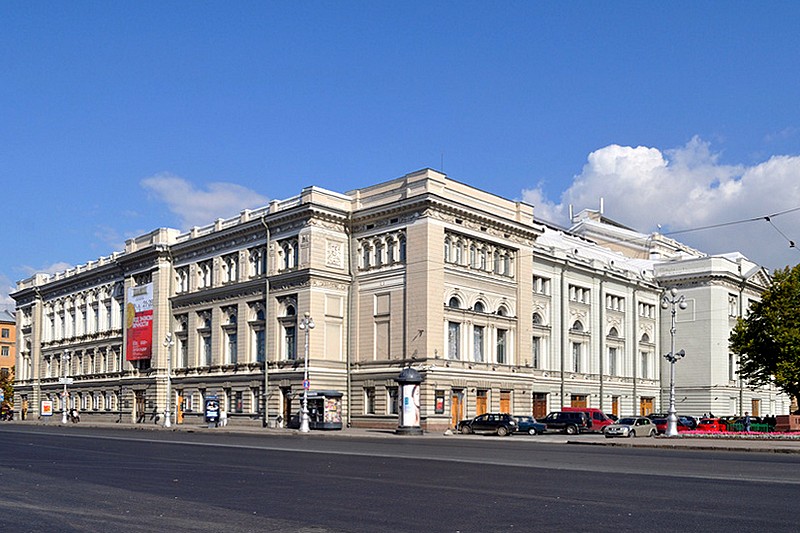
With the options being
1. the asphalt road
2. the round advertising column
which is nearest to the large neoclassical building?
the round advertising column

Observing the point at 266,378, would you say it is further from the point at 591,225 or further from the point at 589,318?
the point at 591,225

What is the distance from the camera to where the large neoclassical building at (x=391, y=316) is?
59.7 metres

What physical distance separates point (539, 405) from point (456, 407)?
14.0 meters

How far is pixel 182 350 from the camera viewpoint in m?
75.2

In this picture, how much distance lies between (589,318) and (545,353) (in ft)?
28.3

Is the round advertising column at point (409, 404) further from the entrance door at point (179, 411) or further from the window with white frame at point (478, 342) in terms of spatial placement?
the entrance door at point (179, 411)

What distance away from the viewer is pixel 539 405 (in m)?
71.2

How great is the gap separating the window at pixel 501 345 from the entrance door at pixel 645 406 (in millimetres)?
26844

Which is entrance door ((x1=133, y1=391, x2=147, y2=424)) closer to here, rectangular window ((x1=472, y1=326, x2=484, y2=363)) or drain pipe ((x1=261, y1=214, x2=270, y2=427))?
drain pipe ((x1=261, y1=214, x2=270, y2=427))

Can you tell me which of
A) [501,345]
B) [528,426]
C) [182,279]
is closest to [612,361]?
[501,345]

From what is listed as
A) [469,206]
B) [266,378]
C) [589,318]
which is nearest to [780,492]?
[469,206]

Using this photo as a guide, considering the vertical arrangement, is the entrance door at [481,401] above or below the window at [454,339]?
below

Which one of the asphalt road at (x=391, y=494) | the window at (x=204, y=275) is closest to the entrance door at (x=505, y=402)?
the window at (x=204, y=275)

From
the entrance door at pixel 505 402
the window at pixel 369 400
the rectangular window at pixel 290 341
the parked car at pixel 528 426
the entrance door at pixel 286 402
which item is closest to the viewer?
the parked car at pixel 528 426
